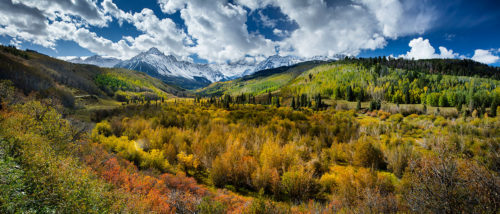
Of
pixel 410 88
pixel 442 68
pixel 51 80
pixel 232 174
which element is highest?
pixel 442 68

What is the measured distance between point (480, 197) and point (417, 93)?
95748 mm

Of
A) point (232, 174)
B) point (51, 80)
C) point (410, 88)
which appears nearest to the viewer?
point (232, 174)

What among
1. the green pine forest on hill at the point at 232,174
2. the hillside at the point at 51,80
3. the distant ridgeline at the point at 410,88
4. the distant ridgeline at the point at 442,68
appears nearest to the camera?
the green pine forest on hill at the point at 232,174

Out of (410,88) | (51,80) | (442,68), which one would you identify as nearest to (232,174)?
(410,88)

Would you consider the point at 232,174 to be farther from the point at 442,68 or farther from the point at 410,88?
the point at 442,68

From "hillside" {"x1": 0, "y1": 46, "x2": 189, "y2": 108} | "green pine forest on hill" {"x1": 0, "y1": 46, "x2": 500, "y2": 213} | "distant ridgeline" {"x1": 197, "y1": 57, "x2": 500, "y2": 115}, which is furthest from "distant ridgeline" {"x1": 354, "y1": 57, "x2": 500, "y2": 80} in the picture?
"hillside" {"x1": 0, "y1": 46, "x2": 189, "y2": 108}

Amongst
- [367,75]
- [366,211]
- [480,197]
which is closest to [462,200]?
[480,197]

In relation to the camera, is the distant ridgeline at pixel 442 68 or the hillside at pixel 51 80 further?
the distant ridgeline at pixel 442 68

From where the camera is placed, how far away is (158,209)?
489 cm

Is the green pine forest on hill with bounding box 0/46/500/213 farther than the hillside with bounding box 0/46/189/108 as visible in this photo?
No

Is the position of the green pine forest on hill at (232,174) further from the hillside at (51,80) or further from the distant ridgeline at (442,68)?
the distant ridgeline at (442,68)

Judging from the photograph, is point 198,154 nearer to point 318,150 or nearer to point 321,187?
point 321,187

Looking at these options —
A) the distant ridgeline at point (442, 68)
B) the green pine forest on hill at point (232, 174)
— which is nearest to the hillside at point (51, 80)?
the green pine forest on hill at point (232, 174)

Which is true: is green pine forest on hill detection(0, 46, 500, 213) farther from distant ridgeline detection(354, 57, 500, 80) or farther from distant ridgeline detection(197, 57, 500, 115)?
distant ridgeline detection(354, 57, 500, 80)
